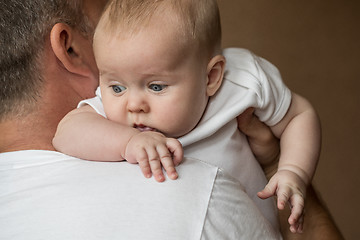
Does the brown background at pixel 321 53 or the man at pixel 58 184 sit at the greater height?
the man at pixel 58 184

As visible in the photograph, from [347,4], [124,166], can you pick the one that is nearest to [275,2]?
[347,4]

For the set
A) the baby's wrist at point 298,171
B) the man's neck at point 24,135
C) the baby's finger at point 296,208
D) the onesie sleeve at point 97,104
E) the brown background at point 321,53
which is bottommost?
the brown background at point 321,53

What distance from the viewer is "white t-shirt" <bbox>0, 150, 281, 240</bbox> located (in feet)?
2.91

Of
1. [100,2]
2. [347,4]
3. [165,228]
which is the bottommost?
[347,4]

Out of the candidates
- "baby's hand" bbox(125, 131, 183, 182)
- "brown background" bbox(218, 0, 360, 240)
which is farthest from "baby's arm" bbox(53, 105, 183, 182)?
"brown background" bbox(218, 0, 360, 240)

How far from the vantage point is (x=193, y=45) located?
3.51ft

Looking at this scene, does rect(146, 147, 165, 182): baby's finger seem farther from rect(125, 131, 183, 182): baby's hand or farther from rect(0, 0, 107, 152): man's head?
rect(0, 0, 107, 152): man's head

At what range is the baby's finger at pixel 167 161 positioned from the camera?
950mm

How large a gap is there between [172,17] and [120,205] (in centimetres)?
40

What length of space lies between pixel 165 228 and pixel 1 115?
0.58 meters

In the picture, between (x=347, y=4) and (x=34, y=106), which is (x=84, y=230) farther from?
(x=347, y=4)

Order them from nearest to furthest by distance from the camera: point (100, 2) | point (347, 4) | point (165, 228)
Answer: point (165, 228)
point (100, 2)
point (347, 4)

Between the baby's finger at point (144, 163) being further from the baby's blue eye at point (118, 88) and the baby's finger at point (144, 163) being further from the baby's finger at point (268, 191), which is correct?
the baby's finger at point (268, 191)

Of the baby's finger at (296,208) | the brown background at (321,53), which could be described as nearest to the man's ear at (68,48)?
the baby's finger at (296,208)
